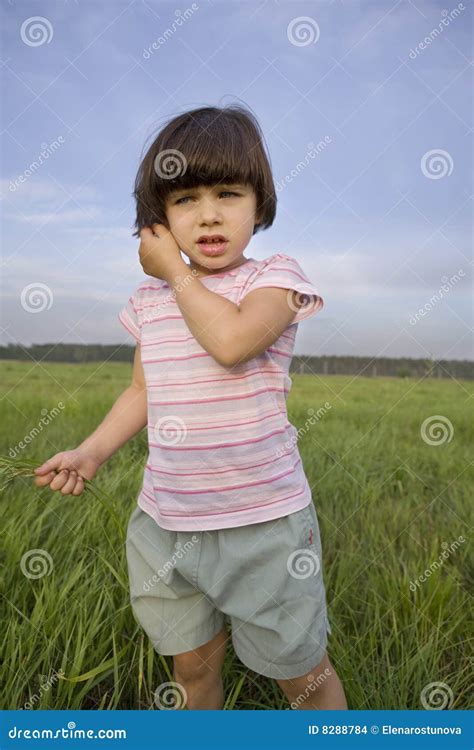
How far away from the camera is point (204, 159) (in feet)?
3.62

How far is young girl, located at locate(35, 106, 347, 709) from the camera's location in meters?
1.06

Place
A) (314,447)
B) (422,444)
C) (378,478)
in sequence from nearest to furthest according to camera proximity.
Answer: (378,478) → (314,447) → (422,444)

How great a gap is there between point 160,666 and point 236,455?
0.59 meters

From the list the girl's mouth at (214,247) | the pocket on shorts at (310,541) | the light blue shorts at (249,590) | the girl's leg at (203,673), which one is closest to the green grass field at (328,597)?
→ the girl's leg at (203,673)

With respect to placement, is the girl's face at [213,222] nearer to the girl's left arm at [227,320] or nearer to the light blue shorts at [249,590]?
the girl's left arm at [227,320]

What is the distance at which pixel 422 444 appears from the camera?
3.20 metres

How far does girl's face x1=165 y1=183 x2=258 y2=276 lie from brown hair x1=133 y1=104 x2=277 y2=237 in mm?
20

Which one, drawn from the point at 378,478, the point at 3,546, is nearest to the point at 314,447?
the point at 378,478

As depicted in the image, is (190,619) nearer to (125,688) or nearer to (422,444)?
(125,688)

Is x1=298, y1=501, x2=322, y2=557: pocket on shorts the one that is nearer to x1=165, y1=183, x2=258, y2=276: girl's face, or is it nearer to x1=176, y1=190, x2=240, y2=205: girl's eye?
x1=165, y1=183, x2=258, y2=276: girl's face

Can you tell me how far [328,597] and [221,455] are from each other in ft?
2.32

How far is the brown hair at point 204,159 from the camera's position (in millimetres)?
1102

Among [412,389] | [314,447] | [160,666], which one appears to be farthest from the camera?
[412,389]

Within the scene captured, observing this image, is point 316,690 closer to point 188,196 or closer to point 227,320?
point 227,320
